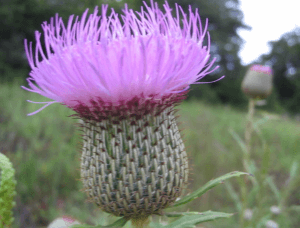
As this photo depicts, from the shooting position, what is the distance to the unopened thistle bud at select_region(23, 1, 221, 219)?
1.33 m

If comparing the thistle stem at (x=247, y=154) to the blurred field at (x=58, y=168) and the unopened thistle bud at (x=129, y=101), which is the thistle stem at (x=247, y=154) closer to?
the blurred field at (x=58, y=168)

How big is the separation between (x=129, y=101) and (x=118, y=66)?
21cm

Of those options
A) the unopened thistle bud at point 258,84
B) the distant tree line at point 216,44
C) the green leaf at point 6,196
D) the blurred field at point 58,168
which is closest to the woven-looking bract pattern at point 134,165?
the green leaf at point 6,196

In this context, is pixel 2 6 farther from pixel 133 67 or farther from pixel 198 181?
pixel 133 67

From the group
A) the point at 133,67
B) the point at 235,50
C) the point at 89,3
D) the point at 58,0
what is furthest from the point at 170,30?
the point at 235,50

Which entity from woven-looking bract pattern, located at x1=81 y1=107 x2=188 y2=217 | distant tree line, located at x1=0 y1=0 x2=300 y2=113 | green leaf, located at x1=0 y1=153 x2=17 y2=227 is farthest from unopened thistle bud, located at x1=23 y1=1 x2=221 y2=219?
distant tree line, located at x1=0 y1=0 x2=300 y2=113

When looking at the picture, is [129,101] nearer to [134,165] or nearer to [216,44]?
[134,165]

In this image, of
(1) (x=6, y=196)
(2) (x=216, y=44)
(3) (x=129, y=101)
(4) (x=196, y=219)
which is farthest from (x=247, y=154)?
(2) (x=216, y=44)

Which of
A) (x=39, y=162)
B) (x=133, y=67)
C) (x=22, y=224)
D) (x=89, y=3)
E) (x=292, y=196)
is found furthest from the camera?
(x=89, y=3)

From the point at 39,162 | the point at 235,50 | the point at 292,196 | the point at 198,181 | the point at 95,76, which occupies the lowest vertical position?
the point at 292,196

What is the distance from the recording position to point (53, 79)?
146cm

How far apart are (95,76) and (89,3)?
21551 mm

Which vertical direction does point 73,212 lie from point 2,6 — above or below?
below

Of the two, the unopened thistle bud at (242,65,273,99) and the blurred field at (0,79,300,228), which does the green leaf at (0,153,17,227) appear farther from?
the unopened thistle bud at (242,65,273,99)
